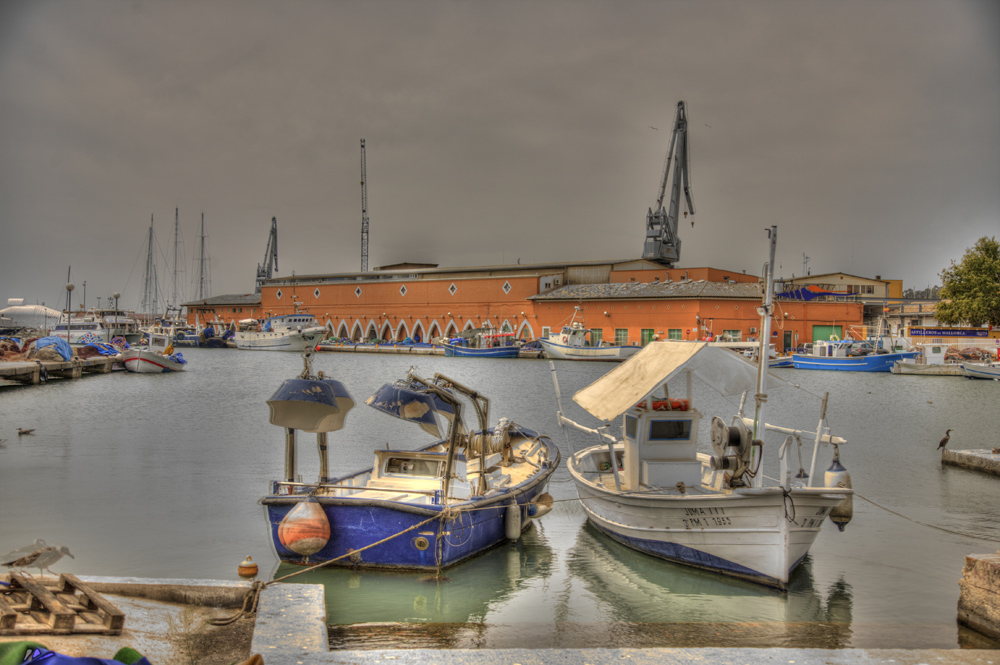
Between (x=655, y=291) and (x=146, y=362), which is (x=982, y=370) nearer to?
(x=655, y=291)

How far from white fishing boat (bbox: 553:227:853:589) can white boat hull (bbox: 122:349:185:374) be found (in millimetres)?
38544

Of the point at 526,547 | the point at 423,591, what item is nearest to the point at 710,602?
the point at 526,547

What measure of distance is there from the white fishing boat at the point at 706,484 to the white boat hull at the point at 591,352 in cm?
4134

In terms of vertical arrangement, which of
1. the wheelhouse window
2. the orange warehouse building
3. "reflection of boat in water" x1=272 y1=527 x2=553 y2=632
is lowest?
"reflection of boat in water" x1=272 y1=527 x2=553 y2=632

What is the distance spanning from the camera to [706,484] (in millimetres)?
9070

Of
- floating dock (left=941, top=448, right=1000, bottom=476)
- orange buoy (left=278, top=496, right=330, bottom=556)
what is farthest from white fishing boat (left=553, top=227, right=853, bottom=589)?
floating dock (left=941, top=448, right=1000, bottom=476)

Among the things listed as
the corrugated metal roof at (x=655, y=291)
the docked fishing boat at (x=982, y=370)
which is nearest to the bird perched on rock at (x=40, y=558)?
the docked fishing boat at (x=982, y=370)

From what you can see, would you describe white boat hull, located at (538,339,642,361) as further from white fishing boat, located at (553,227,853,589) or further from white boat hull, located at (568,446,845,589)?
white boat hull, located at (568,446,845,589)

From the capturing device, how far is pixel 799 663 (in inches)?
166

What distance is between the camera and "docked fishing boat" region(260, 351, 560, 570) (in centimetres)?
760

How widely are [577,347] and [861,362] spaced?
19.8 m

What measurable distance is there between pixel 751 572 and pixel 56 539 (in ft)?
30.2

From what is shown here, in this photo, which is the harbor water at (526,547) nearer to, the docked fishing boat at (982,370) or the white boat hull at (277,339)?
the docked fishing boat at (982,370)

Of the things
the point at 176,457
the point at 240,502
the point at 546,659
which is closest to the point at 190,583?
the point at 546,659
